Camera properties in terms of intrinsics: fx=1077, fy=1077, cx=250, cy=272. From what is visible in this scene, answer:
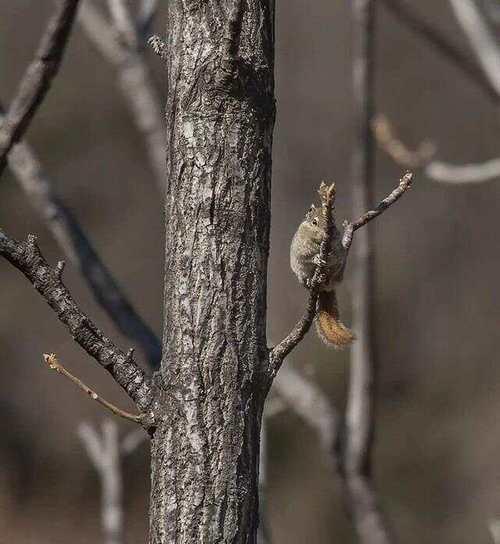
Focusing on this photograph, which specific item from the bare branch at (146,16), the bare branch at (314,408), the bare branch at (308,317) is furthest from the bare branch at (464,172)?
the bare branch at (308,317)

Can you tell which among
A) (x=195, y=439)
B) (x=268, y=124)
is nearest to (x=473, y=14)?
(x=268, y=124)

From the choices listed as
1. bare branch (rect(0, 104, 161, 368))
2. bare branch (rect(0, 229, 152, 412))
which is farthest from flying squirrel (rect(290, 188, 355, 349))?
bare branch (rect(0, 104, 161, 368))

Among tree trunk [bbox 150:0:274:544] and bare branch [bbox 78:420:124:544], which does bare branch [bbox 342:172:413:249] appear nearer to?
tree trunk [bbox 150:0:274:544]

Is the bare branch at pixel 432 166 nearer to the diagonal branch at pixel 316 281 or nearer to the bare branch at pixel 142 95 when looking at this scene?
the bare branch at pixel 142 95

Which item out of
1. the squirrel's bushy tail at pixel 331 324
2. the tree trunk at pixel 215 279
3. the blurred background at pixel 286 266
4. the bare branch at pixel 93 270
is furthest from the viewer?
the blurred background at pixel 286 266

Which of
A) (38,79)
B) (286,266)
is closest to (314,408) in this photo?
(38,79)

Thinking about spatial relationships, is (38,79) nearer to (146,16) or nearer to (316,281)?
(146,16)

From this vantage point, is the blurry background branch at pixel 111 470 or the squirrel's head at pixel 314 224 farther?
the blurry background branch at pixel 111 470

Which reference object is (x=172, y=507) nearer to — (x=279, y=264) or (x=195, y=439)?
(x=195, y=439)
